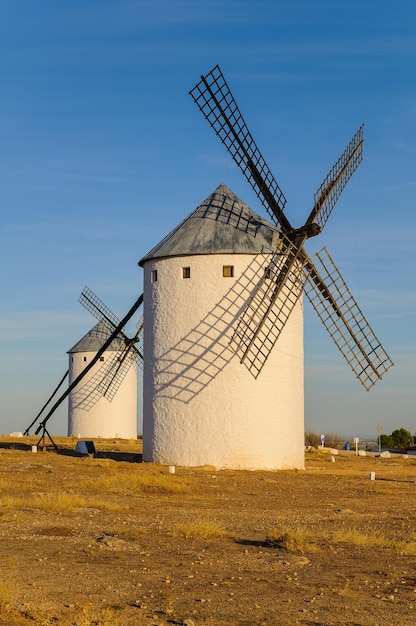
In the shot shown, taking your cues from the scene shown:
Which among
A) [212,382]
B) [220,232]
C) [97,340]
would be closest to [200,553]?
[212,382]

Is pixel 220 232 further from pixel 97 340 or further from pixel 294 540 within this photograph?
pixel 97 340

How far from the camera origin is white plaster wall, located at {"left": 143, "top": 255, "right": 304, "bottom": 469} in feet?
78.3

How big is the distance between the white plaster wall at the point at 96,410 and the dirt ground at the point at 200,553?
93.1 feet

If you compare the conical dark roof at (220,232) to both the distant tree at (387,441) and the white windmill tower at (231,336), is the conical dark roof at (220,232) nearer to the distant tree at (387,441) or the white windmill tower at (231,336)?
the white windmill tower at (231,336)

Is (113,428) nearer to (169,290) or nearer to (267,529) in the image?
(169,290)

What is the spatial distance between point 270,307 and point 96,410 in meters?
26.6

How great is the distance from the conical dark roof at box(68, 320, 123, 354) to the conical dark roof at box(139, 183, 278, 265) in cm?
2282

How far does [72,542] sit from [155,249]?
15682mm

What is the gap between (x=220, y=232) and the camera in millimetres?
24891

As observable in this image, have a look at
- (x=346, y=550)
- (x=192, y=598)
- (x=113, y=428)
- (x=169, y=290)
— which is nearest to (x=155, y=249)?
(x=169, y=290)

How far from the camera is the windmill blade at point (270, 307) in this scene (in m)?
23.5

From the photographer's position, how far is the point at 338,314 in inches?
987

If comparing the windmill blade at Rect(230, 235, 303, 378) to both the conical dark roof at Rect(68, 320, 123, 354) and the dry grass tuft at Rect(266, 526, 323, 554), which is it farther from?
the conical dark roof at Rect(68, 320, 123, 354)

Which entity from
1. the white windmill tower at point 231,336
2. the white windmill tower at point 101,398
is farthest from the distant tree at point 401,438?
the white windmill tower at point 231,336
